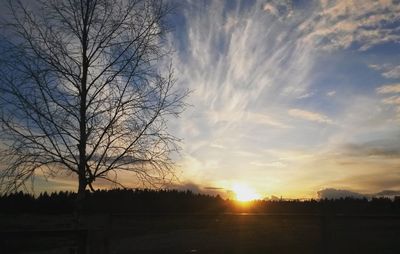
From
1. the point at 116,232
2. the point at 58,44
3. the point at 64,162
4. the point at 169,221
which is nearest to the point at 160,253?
the point at 169,221

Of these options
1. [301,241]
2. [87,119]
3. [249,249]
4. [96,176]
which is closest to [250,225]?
[249,249]

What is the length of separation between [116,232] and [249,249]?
309 cm

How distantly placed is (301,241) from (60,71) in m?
6.60

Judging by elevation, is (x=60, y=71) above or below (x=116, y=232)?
above

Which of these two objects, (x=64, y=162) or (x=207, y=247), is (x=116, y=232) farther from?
(x=207, y=247)

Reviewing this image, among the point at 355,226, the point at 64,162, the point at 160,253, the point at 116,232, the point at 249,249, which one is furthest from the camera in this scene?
the point at 160,253

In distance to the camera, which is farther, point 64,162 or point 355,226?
point 355,226

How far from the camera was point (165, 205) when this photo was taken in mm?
27859

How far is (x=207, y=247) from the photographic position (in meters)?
10.9

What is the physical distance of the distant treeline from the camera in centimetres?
1098

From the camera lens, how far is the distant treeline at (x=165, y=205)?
1098cm

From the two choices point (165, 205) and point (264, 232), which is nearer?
point (264, 232)

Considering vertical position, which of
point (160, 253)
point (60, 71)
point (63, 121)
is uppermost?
point (60, 71)

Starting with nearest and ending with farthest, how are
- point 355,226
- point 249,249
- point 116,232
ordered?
point 116,232 < point 249,249 < point 355,226
